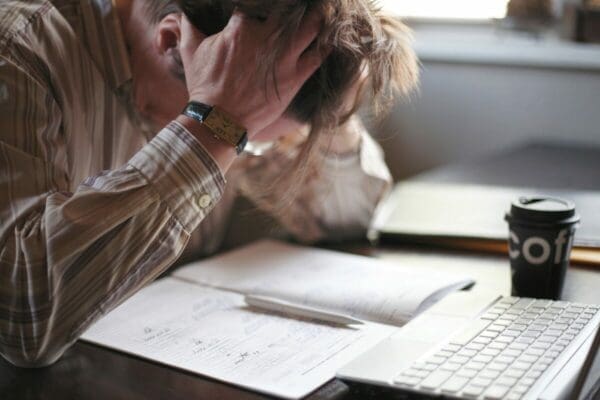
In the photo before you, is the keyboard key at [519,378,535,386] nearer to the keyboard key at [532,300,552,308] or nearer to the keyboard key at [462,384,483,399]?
the keyboard key at [462,384,483,399]

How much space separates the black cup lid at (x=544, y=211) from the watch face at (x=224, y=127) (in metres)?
0.35

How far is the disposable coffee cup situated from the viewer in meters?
1.07

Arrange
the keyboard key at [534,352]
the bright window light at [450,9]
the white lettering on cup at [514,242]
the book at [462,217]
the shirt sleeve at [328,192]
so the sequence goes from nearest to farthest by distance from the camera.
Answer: the keyboard key at [534,352], the white lettering on cup at [514,242], the book at [462,217], the shirt sleeve at [328,192], the bright window light at [450,9]

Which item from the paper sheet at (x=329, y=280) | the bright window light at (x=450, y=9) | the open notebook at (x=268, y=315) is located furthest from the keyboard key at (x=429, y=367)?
the bright window light at (x=450, y=9)

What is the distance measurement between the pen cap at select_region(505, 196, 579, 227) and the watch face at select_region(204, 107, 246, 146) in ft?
1.16

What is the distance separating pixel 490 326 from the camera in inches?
38.5

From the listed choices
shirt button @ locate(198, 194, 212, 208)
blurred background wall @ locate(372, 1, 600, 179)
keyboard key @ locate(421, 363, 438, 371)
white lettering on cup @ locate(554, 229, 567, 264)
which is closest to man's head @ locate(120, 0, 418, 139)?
shirt button @ locate(198, 194, 212, 208)

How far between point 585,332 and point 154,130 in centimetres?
66

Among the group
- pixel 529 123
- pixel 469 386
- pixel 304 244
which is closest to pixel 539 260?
pixel 469 386

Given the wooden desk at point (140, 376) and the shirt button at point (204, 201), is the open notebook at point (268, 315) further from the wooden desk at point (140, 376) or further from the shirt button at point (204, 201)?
the shirt button at point (204, 201)

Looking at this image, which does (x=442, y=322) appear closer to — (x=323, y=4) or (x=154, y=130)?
(x=323, y=4)

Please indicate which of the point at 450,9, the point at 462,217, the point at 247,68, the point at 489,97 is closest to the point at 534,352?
the point at 247,68

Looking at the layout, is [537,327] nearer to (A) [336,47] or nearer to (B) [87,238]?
(A) [336,47]

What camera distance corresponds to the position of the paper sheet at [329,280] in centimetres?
111
